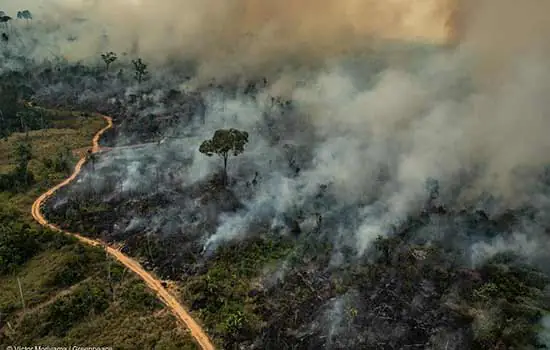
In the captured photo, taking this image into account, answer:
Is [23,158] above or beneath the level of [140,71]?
beneath

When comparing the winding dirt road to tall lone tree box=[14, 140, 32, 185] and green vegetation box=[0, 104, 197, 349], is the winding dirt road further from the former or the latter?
tall lone tree box=[14, 140, 32, 185]

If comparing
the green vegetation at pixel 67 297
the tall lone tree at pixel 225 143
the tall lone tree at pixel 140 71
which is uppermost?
the tall lone tree at pixel 140 71

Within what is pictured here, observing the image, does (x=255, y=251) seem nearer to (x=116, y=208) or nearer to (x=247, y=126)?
(x=116, y=208)

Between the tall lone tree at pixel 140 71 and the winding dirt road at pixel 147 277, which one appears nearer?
the winding dirt road at pixel 147 277

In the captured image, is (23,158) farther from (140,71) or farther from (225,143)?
(140,71)

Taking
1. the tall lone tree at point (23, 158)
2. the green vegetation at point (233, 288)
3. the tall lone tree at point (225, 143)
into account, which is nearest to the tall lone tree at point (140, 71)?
the tall lone tree at point (23, 158)

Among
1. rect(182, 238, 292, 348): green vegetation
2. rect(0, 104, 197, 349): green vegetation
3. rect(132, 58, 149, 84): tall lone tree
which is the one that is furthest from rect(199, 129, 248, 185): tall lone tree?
rect(132, 58, 149, 84): tall lone tree

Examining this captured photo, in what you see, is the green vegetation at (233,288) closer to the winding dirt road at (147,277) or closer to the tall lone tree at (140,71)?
the winding dirt road at (147,277)

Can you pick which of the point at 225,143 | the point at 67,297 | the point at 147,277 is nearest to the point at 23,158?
the point at 225,143
